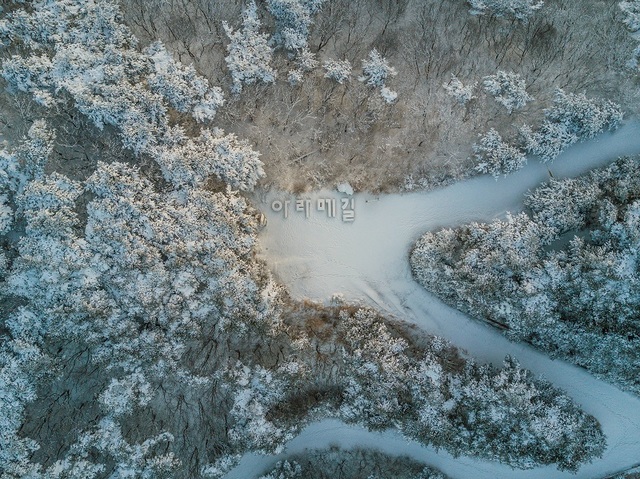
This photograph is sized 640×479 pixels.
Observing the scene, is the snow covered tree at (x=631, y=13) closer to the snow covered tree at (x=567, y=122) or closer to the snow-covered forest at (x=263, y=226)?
the snow-covered forest at (x=263, y=226)

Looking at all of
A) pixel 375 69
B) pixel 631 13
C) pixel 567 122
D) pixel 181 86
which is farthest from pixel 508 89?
pixel 181 86

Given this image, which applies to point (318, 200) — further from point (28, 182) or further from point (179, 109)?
point (28, 182)

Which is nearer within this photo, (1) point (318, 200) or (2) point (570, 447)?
(2) point (570, 447)

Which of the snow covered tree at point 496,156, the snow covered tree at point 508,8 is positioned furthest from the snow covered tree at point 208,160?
the snow covered tree at point 508,8

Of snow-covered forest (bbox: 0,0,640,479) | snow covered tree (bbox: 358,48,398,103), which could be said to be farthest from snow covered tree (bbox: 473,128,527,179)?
snow covered tree (bbox: 358,48,398,103)

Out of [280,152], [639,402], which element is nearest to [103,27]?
[280,152]

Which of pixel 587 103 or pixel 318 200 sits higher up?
pixel 587 103
